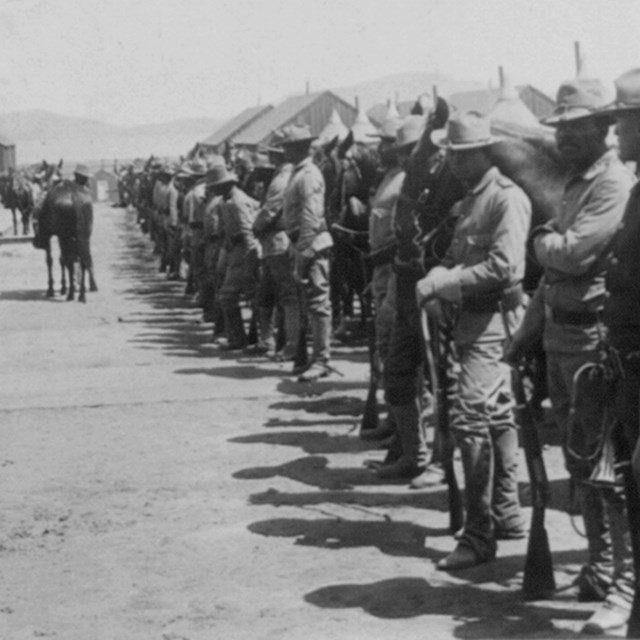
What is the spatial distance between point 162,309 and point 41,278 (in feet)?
23.1

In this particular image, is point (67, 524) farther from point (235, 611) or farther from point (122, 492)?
point (235, 611)

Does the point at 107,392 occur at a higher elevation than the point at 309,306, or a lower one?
lower

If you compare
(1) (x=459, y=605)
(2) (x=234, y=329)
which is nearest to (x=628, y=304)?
(1) (x=459, y=605)

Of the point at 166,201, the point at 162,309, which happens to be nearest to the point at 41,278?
the point at 166,201

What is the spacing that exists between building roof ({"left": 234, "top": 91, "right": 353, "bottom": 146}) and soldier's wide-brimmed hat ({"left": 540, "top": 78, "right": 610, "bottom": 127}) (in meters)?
57.5

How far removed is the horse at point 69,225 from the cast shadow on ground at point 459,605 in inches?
634

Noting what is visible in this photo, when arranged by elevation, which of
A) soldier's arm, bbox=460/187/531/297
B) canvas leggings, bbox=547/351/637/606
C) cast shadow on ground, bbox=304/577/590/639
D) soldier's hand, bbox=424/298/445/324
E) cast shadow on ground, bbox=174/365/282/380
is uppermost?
soldier's arm, bbox=460/187/531/297

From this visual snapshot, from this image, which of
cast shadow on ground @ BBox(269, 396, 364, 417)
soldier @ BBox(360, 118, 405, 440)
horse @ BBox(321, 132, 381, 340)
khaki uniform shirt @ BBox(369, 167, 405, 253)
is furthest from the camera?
horse @ BBox(321, 132, 381, 340)

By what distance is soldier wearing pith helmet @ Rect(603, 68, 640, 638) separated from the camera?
503 cm

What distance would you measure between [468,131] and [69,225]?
1583 cm

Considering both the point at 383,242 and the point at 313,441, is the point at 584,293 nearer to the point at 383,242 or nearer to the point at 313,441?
the point at 383,242

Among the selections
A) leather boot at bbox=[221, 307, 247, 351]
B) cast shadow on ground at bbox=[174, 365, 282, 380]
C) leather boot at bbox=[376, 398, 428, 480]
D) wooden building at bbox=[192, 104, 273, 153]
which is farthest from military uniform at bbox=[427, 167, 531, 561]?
wooden building at bbox=[192, 104, 273, 153]

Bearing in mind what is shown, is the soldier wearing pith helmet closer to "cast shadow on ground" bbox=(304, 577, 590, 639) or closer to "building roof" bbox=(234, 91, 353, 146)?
"cast shadow on ground" bbox=(304, 577, 590, 639)

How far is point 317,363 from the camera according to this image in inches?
502
